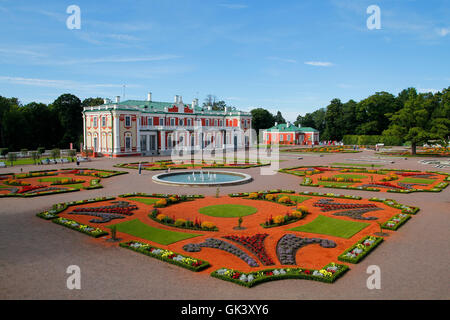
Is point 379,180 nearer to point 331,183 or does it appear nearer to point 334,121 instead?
point 331,183

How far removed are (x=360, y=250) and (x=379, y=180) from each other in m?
19.5

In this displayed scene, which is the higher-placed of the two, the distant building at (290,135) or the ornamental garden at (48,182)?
the distant building at (290,135)

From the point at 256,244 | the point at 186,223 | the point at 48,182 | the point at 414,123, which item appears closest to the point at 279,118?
the point at 414,123

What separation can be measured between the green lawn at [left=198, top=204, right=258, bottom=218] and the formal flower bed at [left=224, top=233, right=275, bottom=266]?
379 centimetres

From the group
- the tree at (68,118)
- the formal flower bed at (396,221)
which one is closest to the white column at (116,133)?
the tree at (68,118)

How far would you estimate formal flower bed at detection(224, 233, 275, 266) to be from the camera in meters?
12.3

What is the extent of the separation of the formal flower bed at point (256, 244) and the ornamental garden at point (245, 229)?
0.04 meters

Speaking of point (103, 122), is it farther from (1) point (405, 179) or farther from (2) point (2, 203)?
(1) point (405, 179)

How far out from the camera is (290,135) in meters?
98.6

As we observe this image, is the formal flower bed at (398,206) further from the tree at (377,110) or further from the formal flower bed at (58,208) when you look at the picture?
the tree at (377,110)

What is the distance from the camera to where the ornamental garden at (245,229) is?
11828 millimetres

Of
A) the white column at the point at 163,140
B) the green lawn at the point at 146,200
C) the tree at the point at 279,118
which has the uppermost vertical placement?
the tree at the point at 279,118

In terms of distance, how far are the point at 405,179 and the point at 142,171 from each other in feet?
84.6
